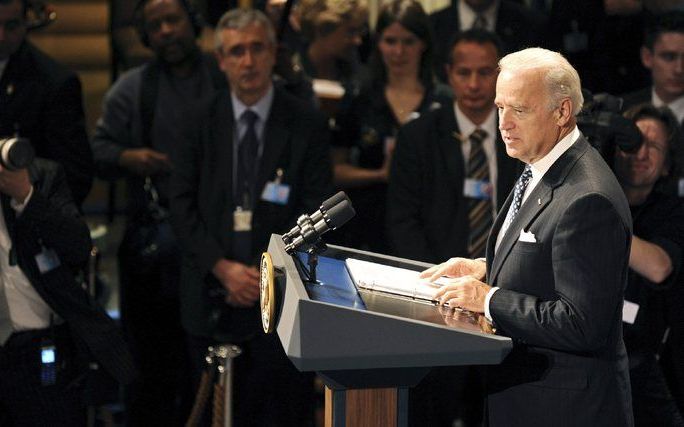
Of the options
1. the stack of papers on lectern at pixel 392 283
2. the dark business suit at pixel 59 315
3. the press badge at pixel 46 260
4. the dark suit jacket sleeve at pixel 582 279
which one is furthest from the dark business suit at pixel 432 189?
the dark suit jacket sleeve at pixel 582 279

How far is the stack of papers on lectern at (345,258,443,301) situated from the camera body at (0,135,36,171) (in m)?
1.22

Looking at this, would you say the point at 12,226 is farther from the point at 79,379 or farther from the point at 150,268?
the point at 150,268

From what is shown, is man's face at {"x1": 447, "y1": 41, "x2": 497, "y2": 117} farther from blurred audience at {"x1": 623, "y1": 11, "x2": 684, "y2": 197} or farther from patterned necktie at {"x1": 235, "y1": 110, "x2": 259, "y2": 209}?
patterned necktie at {"x1": 235, "y1": 110, "x2": 259, "y2": 209}

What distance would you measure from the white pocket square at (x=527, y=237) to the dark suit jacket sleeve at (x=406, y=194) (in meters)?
1.82

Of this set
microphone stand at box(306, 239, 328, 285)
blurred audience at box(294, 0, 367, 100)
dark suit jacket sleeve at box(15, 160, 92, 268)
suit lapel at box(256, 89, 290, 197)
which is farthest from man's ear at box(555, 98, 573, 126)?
blurred audience at box(294, 0, 367, 100)

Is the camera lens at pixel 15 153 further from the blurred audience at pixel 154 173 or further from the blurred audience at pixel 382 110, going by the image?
the blurred audience at pixel 382 110

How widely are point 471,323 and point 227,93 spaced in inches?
87.6

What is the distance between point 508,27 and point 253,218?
5.90 ft

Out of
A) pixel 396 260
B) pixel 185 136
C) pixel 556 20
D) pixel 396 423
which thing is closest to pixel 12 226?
pixel 185 136

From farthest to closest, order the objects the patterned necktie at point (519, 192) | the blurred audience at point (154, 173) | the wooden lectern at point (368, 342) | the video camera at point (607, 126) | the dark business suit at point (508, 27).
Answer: the dark business suit at point (508, 27) → the blurred audience at point (154, 173) → the video camera at point (607, 126) → the patterned necktie at point (519, 192) → the wooden lectern at point (368, 342)

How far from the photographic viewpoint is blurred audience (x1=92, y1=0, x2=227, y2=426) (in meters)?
4.86

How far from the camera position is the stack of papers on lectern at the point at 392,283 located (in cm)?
270

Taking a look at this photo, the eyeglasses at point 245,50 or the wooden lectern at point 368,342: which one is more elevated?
the eyeglasses at point 245,50

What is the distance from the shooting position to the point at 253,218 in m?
4.42
